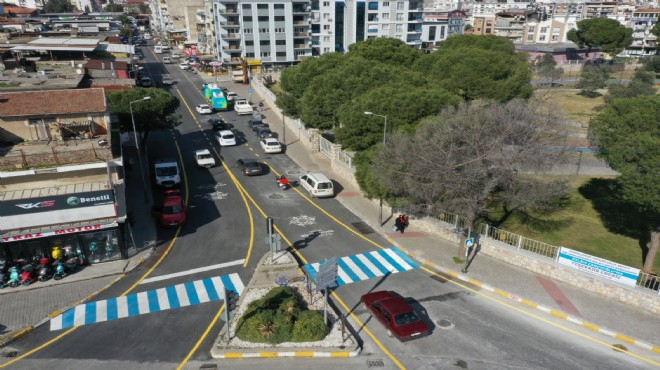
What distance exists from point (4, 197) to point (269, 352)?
60.9 feet

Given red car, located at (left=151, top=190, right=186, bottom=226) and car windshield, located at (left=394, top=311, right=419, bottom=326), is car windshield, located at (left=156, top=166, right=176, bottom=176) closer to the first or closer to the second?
red car, located at (left=151, top=190, right=186, bottom=226)

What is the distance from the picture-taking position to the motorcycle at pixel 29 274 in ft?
78.5

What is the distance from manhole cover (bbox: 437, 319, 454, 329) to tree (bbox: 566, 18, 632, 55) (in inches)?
4391

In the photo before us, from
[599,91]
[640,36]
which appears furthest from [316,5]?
[640,36]

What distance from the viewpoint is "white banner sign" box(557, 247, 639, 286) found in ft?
71.8

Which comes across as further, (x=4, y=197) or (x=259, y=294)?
(x=4, y=197)

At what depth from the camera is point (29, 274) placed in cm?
2409

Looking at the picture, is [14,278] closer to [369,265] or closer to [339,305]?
[339,305]

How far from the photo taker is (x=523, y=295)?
22938 mm

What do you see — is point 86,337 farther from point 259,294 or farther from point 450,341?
point 450,341

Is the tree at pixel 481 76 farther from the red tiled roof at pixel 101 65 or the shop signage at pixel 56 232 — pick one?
the red tiled roof at pixel 101 65

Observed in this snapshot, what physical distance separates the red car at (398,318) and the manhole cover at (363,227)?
985 cm

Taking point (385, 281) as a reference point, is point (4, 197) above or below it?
above

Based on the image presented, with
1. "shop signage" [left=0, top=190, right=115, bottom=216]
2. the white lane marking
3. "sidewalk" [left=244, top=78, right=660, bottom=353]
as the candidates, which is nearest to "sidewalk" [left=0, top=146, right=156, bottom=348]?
the white lane marking
